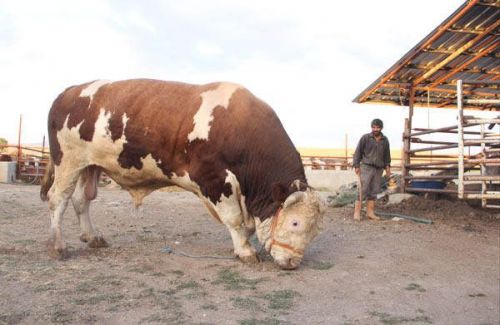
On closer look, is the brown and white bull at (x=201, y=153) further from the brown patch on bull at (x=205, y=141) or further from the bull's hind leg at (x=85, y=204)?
the bull's hind leg at (x=85, y=204)

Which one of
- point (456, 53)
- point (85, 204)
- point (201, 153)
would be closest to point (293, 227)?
point (201, 153)

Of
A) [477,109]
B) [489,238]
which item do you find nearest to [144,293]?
[489,238]

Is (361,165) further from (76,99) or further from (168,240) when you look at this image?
(76,99)

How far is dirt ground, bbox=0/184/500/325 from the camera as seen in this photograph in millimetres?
3646

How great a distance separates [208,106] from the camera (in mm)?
5277

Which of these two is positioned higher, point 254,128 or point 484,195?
point 254,128

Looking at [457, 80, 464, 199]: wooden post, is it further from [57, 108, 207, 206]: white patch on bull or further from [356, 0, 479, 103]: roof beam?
[57, 108, 207, 206]: white patch on bull

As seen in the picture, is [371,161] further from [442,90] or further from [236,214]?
[236,214]

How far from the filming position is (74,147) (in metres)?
5.70

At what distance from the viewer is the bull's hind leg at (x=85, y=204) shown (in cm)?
590

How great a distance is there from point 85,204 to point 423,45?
6.02 metres

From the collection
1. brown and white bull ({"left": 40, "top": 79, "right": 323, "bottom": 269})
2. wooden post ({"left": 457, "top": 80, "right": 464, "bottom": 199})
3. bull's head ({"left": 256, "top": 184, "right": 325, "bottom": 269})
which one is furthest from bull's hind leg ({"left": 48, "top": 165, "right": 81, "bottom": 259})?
wooden post ({"left": 457, "top": 80, "right": 464, "bottom": 199})

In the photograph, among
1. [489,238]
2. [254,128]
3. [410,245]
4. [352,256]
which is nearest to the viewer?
[254,128]

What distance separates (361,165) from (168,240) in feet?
11.9
